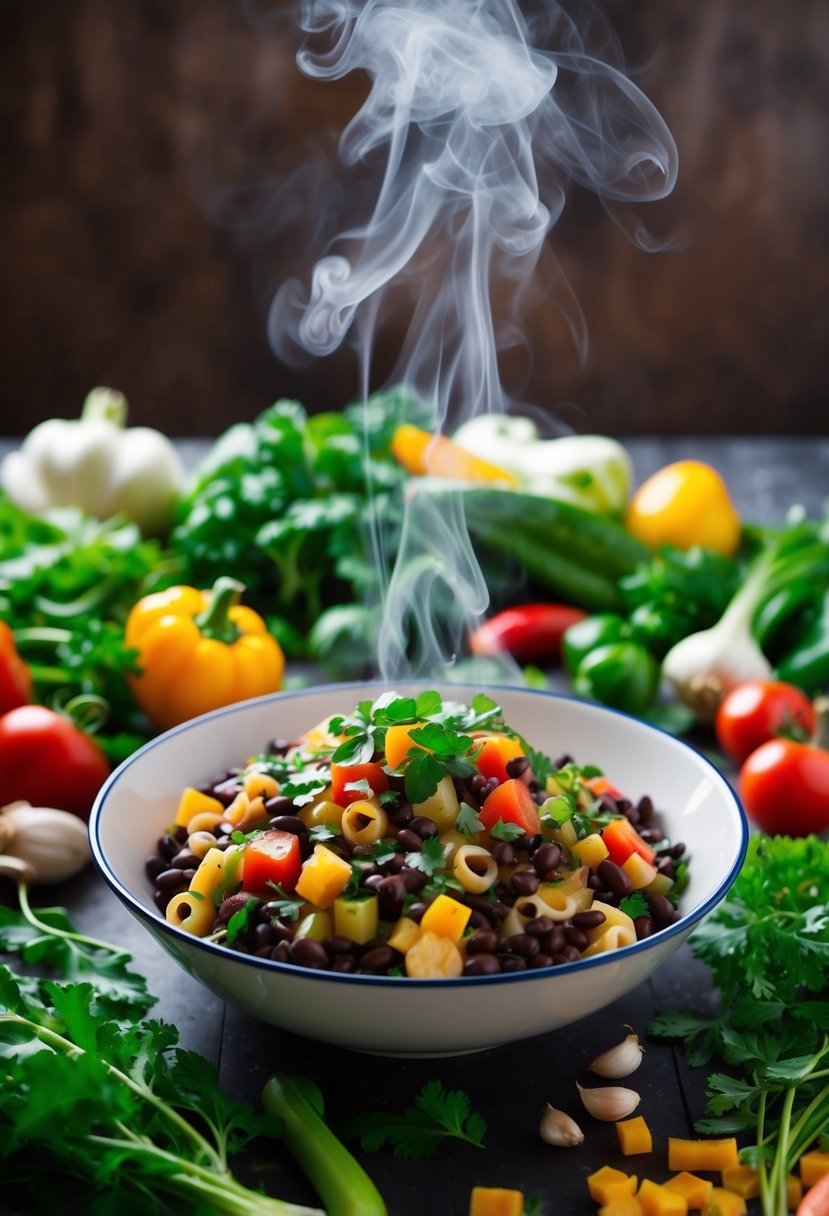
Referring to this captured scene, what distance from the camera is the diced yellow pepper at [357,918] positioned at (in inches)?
67.1

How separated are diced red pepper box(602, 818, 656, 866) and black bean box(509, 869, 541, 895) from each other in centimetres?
22

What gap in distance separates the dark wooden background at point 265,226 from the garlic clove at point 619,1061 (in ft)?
17.7

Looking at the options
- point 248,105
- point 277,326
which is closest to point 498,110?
point 248,105

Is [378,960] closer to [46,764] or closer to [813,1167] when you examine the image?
[813,1167]

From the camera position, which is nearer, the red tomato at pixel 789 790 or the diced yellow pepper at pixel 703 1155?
the diced yellow pepper at pixel 703 1155

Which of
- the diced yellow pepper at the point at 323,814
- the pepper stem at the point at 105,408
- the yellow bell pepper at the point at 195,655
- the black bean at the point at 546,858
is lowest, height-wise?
the yellow bell pepper at the point at 195,655

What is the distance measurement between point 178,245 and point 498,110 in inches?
170

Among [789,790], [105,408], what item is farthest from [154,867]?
[105,408]

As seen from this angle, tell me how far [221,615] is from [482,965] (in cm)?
148

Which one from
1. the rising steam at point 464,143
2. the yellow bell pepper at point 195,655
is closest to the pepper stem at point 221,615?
the yellow bell pepper at point 195,655

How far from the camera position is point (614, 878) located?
1881 mm

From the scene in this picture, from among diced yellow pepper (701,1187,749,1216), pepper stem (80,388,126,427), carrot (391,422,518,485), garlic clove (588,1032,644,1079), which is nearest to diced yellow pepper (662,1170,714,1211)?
diced yellow pepper (701,1187,749,1216)

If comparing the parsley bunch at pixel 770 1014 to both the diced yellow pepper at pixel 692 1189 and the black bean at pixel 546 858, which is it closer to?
the diced yellow pepper at pixel 692 1189

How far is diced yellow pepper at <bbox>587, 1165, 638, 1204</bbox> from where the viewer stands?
1.60 meters
